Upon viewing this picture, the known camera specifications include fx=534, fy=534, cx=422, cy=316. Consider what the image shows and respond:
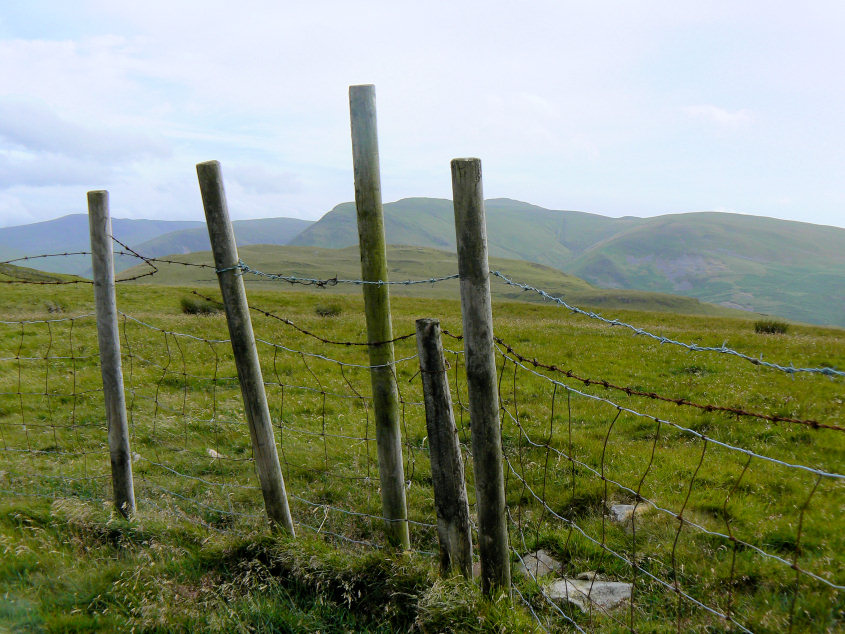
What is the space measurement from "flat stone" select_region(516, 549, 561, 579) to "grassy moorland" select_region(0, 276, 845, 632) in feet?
0.40

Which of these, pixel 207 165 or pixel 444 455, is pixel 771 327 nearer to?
pixel 444 455

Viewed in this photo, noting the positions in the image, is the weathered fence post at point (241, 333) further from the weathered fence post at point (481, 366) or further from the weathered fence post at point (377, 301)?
the weathered fence post at point (481, 366)

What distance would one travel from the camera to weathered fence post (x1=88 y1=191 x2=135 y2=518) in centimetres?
647

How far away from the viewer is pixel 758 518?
21.6 feet

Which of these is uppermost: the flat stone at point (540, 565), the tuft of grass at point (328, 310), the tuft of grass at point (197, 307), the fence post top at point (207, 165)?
the fence post top at point (207, 165)

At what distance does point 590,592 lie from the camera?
5008 mm

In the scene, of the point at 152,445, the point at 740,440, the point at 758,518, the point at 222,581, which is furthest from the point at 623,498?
the point at 152,445

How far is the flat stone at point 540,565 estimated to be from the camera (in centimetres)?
576

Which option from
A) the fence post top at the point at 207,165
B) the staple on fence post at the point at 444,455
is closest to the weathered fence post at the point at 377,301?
the staple on fence post at the point at 444,455

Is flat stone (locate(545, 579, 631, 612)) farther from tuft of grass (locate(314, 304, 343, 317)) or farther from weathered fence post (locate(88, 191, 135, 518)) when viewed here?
tuft of grass (locate(314, 304, 343, 317))

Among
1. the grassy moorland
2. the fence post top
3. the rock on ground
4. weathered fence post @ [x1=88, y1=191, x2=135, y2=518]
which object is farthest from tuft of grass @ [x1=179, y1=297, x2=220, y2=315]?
the rock on ground

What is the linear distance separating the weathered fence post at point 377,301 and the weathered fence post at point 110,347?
11.1 feet

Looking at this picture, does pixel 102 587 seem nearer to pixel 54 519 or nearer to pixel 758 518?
pixel 54 519

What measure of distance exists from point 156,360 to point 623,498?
1461cm
